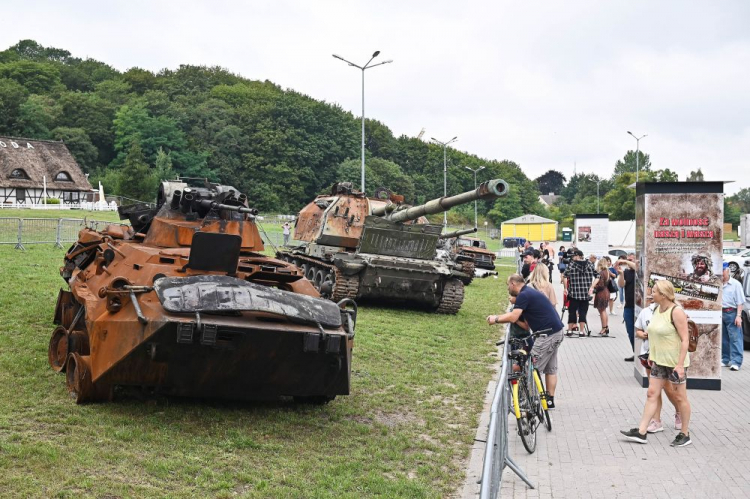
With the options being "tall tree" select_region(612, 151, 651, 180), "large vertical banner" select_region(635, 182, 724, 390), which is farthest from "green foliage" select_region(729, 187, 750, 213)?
"large vertical banner" select_region(635, 182, 724, 390)

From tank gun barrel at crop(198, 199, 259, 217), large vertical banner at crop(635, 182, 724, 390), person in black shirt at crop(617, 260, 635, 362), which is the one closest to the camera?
tank gun barrel at crop(198, 199, 259, 217)

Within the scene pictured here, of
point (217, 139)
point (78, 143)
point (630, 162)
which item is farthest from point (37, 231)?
point (630, 162)

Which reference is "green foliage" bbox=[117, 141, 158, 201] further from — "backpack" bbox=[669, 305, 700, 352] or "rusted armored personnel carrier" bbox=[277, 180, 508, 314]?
"backpack" bbox=[669, 305, 700, 352]

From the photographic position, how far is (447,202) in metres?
16.0

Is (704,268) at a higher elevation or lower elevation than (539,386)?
higher

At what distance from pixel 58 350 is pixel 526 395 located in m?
5.64

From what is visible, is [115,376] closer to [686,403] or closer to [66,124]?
[686,403]

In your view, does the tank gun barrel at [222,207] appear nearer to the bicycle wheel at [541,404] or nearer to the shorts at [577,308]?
the bicycle wheel at [541,404]

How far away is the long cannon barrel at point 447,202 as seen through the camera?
506 inches

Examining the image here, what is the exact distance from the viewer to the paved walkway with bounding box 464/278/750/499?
281 inches

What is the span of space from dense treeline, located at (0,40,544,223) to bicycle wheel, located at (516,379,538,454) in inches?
2176

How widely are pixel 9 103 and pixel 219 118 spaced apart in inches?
774

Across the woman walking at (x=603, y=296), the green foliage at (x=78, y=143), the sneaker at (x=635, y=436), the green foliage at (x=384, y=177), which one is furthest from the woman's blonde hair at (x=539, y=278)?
the green foliage at (x=78, y=143)

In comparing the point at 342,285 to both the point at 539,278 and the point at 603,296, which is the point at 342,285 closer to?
the point at 603,296
